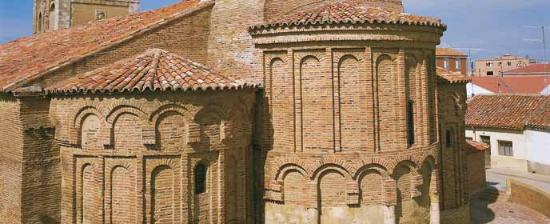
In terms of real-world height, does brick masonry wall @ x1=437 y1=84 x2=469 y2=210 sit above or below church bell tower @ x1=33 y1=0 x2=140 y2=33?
below

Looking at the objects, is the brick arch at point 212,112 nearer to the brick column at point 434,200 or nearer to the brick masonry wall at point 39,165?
the brick masonry wall at point 39,165

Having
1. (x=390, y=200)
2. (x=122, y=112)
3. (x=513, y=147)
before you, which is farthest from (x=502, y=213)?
(x=122, y=112)

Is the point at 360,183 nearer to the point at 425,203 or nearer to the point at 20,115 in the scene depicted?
the point at 425,203

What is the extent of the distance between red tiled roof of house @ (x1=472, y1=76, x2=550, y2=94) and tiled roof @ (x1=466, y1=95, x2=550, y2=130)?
10066 millimetres

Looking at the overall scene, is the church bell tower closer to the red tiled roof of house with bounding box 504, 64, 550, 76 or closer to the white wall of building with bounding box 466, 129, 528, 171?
the white wall of building with bounding box 466, 129, 528, 171

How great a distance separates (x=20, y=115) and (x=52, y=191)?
1714 mm

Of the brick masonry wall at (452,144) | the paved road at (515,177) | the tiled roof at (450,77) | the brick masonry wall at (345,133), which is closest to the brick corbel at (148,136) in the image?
the brick masonry wall at (345,133)

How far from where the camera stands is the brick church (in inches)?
396

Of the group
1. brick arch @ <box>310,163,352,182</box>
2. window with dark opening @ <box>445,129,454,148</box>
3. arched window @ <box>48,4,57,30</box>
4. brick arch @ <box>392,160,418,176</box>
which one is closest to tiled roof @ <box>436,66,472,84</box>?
window with dark opening @ <box>445,129,454,148</box>

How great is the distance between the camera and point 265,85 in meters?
11.9

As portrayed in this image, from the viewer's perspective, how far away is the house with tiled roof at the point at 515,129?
24125 mm

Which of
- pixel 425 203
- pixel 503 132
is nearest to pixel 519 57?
pixel 503 132

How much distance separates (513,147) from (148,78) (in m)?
21.1

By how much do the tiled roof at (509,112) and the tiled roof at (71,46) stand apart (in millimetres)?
17793
